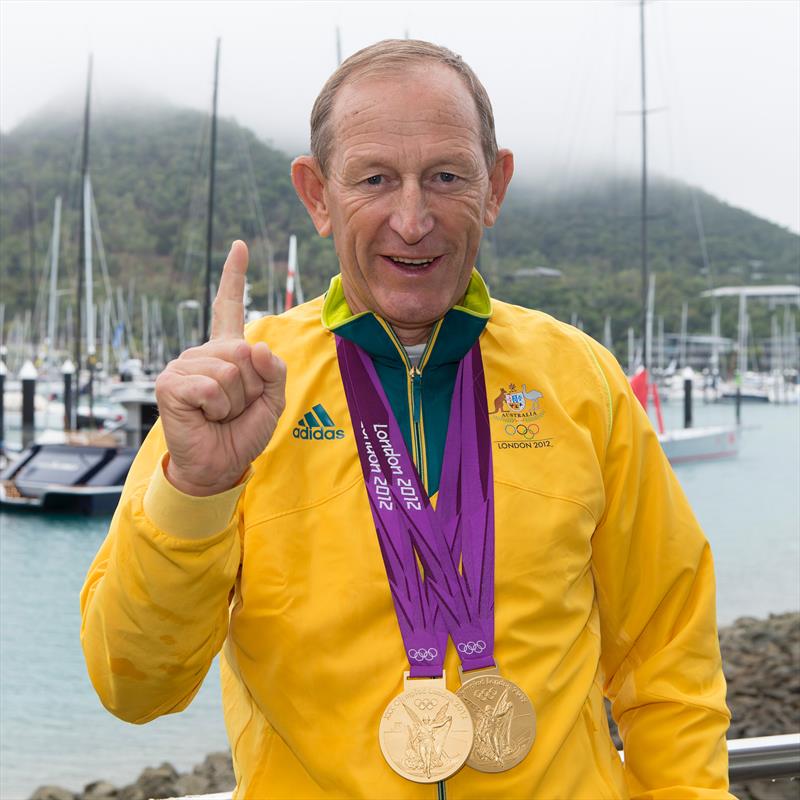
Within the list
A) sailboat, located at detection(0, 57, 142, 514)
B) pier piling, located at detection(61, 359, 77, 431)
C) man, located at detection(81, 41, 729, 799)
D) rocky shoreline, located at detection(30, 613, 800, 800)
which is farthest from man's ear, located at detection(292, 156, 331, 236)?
pier piling, located at detection(61, 359, 77, 431)

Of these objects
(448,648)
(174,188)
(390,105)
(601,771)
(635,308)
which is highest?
(174,188)

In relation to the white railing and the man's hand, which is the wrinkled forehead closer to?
the man's hand

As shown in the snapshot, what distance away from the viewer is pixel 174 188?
26.2 m

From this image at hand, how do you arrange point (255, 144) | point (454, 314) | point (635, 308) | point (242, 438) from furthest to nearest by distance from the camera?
point (255, 144)
point (635, 308)
point (454, 314)
point (242, 438)

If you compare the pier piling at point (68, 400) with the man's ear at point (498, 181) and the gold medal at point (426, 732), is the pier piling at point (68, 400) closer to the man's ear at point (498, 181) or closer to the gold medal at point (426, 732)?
the man's ear at point (498, 181)

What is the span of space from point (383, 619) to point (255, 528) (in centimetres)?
18

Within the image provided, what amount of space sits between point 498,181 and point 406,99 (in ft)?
0.71

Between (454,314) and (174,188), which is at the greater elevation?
(174,188)

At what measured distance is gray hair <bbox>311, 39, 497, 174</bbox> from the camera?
1166 mm

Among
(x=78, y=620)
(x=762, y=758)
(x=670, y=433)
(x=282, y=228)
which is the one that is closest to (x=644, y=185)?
(x=670, y=433)

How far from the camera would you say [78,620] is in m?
12.4

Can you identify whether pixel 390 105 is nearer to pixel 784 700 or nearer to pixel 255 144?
pixel 784 700

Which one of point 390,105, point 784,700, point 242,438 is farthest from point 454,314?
point 784,700

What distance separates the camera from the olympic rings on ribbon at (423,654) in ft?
3.56
